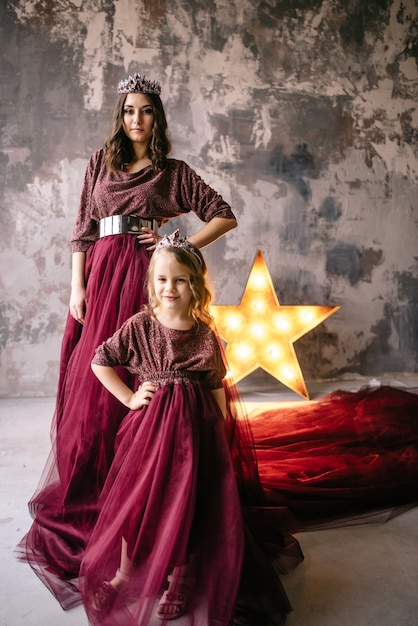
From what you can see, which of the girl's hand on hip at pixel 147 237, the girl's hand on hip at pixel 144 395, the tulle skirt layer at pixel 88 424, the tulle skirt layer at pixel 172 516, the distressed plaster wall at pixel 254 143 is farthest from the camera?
the distressed plaster wall at pixel 254 143

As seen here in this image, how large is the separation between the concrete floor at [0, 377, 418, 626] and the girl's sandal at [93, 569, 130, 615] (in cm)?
7

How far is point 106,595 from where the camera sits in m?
1.36

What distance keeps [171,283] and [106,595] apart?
2.63ft

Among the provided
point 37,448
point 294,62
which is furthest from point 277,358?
point 294,62

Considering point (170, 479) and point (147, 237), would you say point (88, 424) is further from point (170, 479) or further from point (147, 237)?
point (147, 237)

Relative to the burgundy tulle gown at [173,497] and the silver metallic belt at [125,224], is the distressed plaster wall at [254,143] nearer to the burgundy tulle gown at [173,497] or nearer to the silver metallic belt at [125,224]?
the silver metallic belt at [125,224]

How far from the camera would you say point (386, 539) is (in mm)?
1812

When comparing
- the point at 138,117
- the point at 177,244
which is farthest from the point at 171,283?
the point at 138,117

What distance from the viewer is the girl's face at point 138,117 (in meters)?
1.90

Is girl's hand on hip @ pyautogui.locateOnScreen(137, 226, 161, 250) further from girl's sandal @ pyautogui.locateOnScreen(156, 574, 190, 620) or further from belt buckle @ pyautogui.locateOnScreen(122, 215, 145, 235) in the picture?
girl's sandal @ pyautogui.locateOnScreen(156, 574, 190, 620)

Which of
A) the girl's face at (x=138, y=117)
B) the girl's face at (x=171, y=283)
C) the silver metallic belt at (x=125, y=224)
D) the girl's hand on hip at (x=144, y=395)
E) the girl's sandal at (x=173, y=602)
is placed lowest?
the girl's sandal at (x=173, y=602)

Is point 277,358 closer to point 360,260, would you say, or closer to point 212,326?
point 360,260

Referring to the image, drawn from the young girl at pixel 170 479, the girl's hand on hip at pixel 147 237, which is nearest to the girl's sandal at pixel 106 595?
the young girl at pixel 170 479

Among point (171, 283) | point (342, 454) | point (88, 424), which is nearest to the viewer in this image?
point (171, 283)
